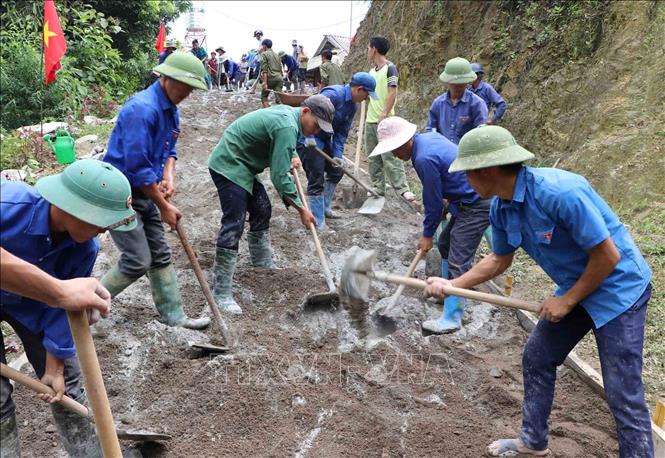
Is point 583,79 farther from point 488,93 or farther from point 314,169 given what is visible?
point 314,169

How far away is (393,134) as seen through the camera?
395 centimetres

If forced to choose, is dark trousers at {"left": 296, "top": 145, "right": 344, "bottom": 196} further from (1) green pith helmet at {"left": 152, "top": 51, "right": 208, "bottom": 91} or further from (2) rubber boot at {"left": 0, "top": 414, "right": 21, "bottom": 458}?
(2) rubber boot at {"left": 0, "top": 414, "right": 21, "bottom": 458}

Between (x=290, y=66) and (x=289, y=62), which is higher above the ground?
(x=289, y=62)

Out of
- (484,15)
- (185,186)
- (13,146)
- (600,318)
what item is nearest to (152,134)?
(600,318)

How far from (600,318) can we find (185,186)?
6.47m

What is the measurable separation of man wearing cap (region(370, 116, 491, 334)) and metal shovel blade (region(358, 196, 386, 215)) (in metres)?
2.46

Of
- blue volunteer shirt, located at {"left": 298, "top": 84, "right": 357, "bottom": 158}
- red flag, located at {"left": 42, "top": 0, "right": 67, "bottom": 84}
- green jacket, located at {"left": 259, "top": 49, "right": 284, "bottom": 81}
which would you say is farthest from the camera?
green jacket, located at {"left": 259, "top": 49, "right": 284, "bottom": 81}

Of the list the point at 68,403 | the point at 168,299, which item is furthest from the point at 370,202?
the point at 68,403

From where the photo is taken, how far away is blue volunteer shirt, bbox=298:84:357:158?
607 cm

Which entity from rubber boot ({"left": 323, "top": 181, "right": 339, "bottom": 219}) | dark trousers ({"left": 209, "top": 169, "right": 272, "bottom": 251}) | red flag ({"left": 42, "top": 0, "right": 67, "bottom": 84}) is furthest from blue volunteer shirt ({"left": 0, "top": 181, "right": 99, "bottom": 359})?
red flag ({"left": 42, "top": 0, "right": 67, "bottom": 84})

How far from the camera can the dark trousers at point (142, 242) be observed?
350 centimetres

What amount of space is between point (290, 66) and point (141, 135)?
1542cm

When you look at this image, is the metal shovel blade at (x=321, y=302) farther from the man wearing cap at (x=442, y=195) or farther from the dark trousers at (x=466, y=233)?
the dark trousers at (x=466, y=233)

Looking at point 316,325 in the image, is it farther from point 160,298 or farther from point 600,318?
point 600,318
